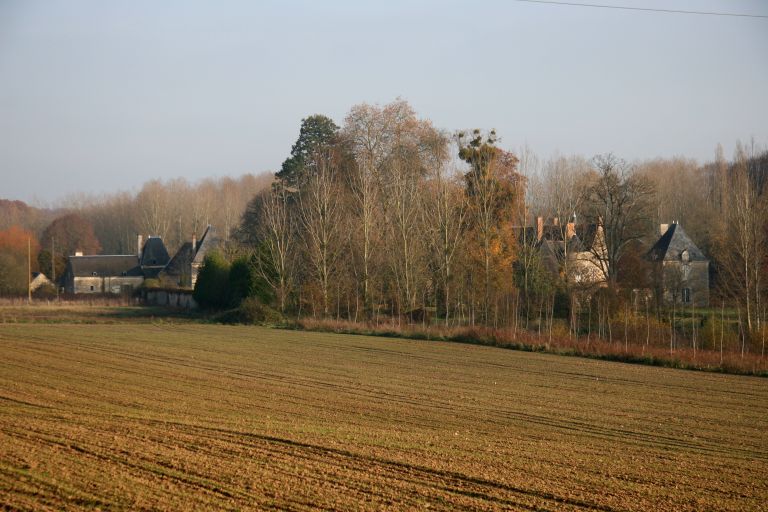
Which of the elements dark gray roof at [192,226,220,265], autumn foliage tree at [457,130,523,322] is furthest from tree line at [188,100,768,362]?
dark gray roof at [192,226,220,265]

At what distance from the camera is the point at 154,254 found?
310ft

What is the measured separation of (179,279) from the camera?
86000 millimetres

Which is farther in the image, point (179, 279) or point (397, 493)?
point (179, 279)

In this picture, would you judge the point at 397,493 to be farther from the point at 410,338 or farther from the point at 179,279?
the point at 179,279

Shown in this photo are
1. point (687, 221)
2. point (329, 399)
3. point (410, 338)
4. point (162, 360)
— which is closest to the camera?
point (329, 399)

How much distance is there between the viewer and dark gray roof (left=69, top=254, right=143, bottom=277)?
90.5 m

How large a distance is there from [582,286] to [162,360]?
2478 centimetres

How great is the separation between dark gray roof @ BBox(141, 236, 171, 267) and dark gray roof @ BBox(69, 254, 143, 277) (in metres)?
1.05

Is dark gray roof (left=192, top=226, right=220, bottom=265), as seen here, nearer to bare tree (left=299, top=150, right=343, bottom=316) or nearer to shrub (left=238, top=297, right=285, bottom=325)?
bare tree (left=299, top=150, right=343, bottom=316)

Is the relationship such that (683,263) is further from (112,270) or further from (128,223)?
(128,223)

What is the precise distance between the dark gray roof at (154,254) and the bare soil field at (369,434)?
63866mm

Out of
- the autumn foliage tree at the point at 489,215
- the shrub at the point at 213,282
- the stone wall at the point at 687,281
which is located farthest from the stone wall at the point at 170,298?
the stone wall at the point at 687,281

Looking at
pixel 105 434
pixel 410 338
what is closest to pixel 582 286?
pixel 410 338

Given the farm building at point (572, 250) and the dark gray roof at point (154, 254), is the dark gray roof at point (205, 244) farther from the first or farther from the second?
the farm building at point (572, 250)
